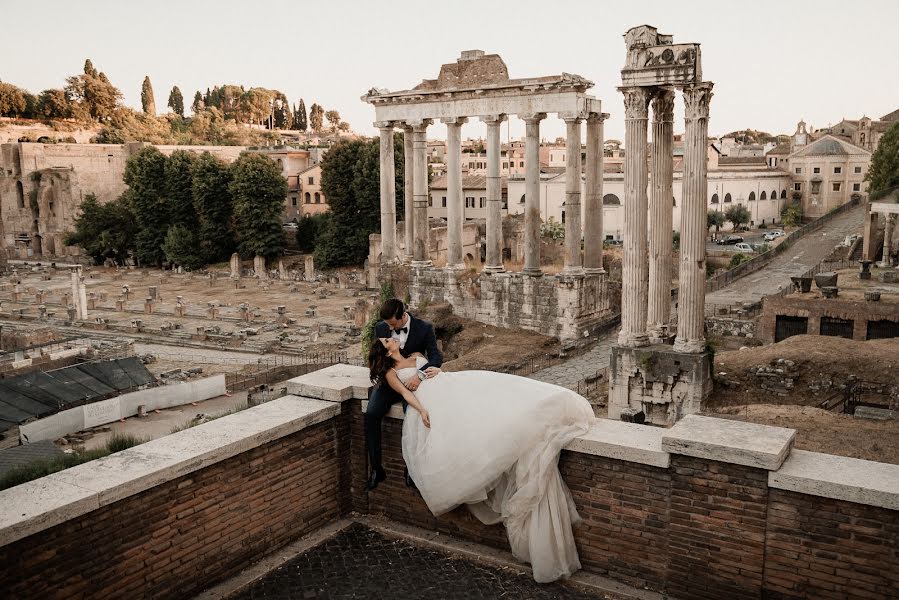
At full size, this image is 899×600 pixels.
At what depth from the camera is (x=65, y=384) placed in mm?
21234

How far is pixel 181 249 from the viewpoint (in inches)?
2271

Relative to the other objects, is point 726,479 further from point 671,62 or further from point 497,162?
point 497,162

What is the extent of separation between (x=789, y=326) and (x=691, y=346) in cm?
904

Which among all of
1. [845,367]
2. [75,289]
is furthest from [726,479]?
[75,289]

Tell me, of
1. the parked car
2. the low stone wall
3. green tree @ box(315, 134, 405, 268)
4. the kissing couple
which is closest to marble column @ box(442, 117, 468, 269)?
the low stone wall

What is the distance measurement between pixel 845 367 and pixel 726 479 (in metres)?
12.5

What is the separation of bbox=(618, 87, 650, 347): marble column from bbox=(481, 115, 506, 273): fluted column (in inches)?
303

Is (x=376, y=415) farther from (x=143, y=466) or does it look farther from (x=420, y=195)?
(x=420, y=195)

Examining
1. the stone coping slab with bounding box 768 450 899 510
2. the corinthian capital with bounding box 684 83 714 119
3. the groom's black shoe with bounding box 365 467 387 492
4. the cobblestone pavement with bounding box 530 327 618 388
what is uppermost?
the corinthian capital with bounding box 684 83 714 119

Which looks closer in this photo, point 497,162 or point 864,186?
point 497,162

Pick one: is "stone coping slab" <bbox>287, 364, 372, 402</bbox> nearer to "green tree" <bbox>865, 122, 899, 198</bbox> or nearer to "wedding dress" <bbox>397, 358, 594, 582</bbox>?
"wedding dress" <bbox>397, 358, 594, 582</bbox>

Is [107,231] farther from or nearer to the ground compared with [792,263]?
farther from the ground

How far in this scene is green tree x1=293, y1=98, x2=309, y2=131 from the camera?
124m

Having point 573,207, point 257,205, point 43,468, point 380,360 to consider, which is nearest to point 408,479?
point 380,360
